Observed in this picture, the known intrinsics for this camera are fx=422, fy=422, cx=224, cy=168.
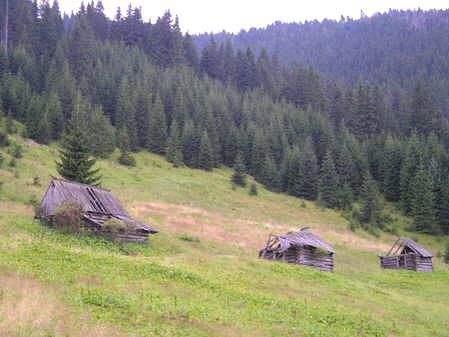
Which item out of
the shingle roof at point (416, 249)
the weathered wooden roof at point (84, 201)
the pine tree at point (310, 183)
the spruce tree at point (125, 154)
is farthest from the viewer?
the pine tree at point (310, 183)

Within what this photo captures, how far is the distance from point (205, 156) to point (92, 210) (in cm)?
5425

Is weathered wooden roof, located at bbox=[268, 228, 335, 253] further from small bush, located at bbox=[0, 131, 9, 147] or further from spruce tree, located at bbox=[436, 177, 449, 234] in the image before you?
spruce tree, located at bbox=[436, 177, 449, 234]

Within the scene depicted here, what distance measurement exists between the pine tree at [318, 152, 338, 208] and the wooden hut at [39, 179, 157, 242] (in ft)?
163

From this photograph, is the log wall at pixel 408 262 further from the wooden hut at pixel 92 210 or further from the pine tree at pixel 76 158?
the pine tree at pixel 76 158

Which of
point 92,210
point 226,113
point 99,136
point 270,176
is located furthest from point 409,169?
point 92,210

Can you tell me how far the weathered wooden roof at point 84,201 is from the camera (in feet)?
106

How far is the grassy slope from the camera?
48.5 ft

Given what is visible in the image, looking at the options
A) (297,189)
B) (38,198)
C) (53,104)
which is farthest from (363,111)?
(38,198)

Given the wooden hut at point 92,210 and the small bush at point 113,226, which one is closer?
the small bush at point 113,226

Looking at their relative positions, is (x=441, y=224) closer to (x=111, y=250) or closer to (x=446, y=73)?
(x=111, y=250)

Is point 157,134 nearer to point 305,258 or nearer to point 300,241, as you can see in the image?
point 300,241

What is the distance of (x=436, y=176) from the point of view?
82000 millimetres

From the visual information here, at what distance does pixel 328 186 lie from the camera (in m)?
79.4

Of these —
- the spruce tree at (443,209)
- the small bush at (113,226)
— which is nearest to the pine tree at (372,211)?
the spruce tree at (443,209)
